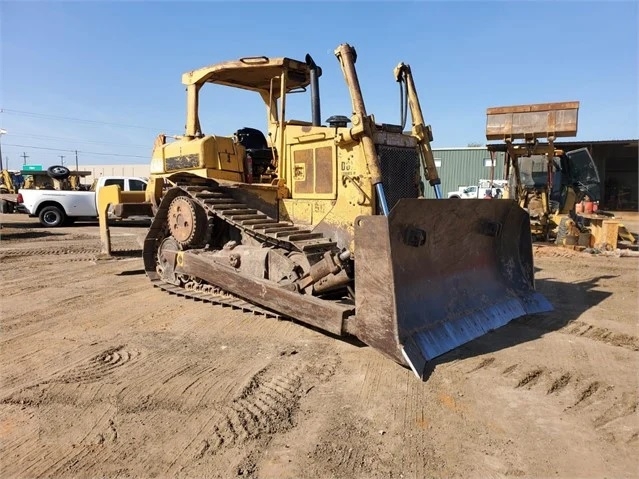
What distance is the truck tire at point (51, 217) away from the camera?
650 inches

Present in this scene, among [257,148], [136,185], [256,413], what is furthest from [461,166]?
[256,413]

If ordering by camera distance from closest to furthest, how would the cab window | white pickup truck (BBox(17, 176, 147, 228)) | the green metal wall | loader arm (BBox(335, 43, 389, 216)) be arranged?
1. loader arm (BBox(335, 43, 389, 216))
2. white pickup truck (BBox(17, 176, 147, 228))
3. the cab window
4. the green metal wall

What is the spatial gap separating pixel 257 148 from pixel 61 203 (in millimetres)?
12205

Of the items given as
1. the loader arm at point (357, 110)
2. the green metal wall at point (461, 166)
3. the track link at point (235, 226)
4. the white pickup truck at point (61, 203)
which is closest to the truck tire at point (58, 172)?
the white pickup truck at point (61, 203)

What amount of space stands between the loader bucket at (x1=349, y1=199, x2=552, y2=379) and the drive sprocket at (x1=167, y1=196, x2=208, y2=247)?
2.95 m

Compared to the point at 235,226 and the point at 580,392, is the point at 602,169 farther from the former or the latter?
the point at 580,392

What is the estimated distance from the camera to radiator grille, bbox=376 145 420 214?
5539 mm

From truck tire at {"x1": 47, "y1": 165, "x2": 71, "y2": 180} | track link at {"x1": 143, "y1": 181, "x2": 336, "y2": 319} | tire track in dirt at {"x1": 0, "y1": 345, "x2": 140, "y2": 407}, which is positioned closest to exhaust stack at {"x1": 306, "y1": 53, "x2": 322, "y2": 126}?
track link at {"x1": 143, "y1": 181, "x2": 336, "y2": 319}

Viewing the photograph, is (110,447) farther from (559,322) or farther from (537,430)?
(559,322)

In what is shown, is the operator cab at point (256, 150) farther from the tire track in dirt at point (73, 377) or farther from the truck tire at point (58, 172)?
the truck tire at point (58, 172)

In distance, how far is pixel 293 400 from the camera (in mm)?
3428

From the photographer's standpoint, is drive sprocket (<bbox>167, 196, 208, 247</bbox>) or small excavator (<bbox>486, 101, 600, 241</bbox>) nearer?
drive sprocket (<bbox>167, 196, 208, 247</bbox>)

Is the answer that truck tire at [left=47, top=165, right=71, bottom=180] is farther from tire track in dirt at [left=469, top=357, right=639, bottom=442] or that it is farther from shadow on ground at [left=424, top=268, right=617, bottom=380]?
tire track in dirt at [left=469, top=357, right=639, bottom=442]

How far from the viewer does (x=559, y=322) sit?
5.29 meters
